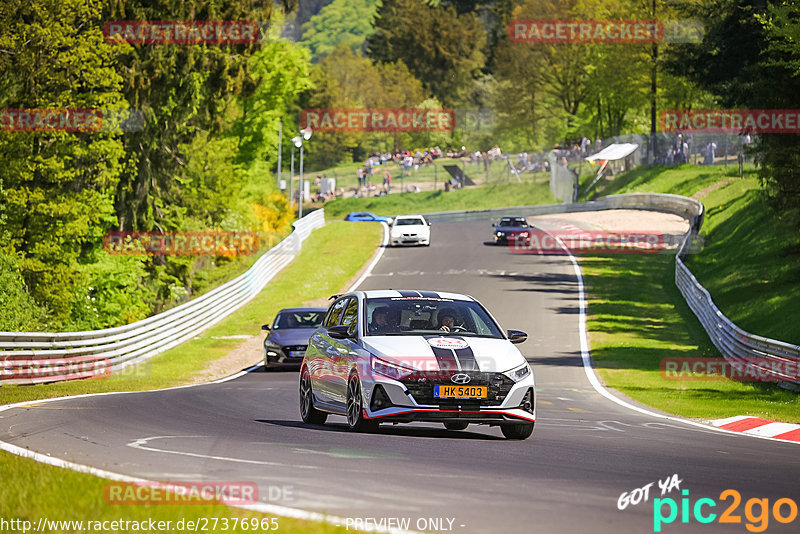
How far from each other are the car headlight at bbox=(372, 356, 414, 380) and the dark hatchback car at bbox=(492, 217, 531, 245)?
4711cm

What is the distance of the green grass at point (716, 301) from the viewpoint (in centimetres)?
2268

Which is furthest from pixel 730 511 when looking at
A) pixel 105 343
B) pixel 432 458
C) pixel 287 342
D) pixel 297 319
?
pixel 105 343

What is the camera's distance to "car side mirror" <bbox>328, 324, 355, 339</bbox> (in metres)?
13.4

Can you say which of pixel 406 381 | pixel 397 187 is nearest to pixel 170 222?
pixel 406 381

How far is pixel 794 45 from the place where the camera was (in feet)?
92.5

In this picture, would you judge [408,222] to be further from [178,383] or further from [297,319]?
[178,383]

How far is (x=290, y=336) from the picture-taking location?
90.9ft

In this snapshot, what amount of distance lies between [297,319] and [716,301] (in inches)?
688

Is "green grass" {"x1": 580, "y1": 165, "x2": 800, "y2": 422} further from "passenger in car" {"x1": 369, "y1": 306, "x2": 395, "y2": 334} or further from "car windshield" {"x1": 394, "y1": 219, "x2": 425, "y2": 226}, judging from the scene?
"car windshield" {"x1": 394, "y1": 219, "x2": 425, "y2": 226}

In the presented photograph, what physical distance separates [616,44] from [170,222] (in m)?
42.9

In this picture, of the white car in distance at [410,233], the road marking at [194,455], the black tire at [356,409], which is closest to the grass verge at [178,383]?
the road marking at [194,455]

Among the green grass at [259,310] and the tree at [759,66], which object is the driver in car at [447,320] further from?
the tree at [759,66]

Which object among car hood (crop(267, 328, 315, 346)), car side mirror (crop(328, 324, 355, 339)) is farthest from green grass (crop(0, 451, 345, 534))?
car hood (crop(267, 328, 315, 346))

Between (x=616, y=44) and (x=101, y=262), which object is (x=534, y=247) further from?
(x=616, y=44)
